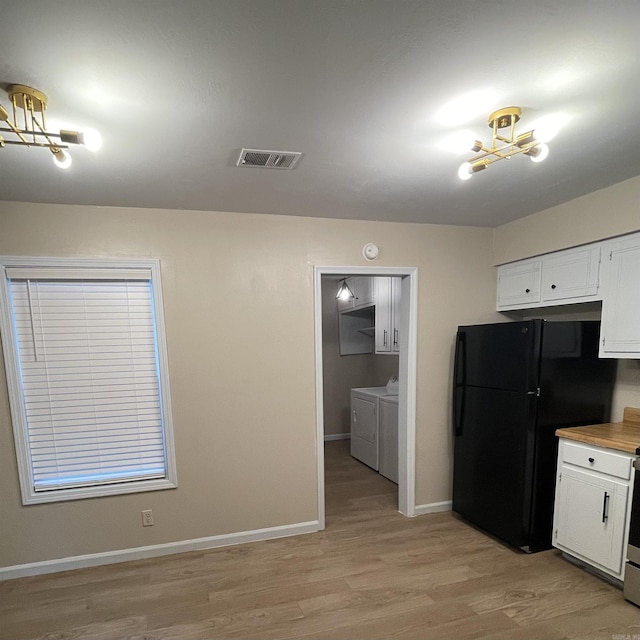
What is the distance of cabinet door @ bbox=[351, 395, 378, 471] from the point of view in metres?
4.35

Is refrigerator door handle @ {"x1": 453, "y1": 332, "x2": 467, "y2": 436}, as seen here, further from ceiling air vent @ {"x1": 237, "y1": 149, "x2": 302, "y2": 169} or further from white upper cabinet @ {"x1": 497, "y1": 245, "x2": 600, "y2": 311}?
ceiling air vent @ {"x1": 237, "y1": 149, "x2": 302, "y2": 169}

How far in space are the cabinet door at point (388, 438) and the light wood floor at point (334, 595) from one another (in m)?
1.08

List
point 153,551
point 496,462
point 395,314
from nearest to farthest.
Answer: point 153,551 → point 496,462 → point 395,314

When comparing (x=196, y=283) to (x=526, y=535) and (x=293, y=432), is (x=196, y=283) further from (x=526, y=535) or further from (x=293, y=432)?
(x=526, y=535)

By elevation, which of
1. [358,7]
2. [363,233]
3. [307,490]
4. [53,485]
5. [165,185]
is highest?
[358,7]

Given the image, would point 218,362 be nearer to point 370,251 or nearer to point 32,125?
point 370,251

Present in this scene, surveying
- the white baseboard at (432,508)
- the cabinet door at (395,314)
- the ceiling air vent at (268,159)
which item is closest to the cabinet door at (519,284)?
the cabinet door at (395,314)

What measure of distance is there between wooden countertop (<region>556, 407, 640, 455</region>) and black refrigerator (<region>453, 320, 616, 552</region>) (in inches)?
4.4

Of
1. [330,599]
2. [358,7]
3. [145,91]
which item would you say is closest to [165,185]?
[145,91]

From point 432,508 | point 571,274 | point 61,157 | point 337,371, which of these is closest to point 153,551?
point 432,508

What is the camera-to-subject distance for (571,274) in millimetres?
2646

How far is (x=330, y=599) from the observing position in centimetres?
220

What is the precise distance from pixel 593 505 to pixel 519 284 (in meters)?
1.67

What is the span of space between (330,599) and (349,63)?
2.72 meters
